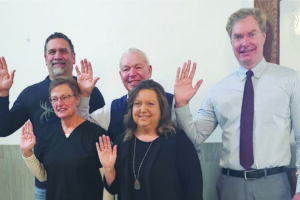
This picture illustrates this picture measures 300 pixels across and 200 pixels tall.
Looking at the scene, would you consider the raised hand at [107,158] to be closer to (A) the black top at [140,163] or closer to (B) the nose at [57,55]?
(A) the black top at [140,163]

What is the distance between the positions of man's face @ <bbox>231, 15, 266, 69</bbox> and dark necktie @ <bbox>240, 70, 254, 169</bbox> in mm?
137

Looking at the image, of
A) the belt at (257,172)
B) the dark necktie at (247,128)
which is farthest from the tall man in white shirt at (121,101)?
the belt at (257,172)

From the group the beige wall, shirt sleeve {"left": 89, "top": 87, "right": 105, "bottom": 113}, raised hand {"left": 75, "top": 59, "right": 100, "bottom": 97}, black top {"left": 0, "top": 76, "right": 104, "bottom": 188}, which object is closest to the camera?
raised hand {"left": 75, "top": 59, "right": 100, "bottom": 97}

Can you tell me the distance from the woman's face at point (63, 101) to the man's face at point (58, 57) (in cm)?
33

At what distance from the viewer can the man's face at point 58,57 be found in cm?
185

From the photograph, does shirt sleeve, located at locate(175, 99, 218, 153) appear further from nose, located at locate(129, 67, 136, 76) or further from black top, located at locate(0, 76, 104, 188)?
black top, located at locate(0, 76, 104, 188)

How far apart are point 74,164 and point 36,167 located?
0.91 ft

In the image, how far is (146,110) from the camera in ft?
4.49

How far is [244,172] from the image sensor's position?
1493 millimetres

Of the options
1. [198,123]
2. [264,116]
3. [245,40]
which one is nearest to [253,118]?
[264,116]

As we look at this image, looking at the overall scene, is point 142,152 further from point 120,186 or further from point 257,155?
point 257,155

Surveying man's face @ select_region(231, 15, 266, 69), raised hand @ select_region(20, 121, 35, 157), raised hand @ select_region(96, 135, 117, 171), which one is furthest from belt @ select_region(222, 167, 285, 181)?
raised hand @ select_region(20, 121, 35, 157)

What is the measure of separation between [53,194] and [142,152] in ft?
1.90

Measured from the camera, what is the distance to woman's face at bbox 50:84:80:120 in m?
1.51
